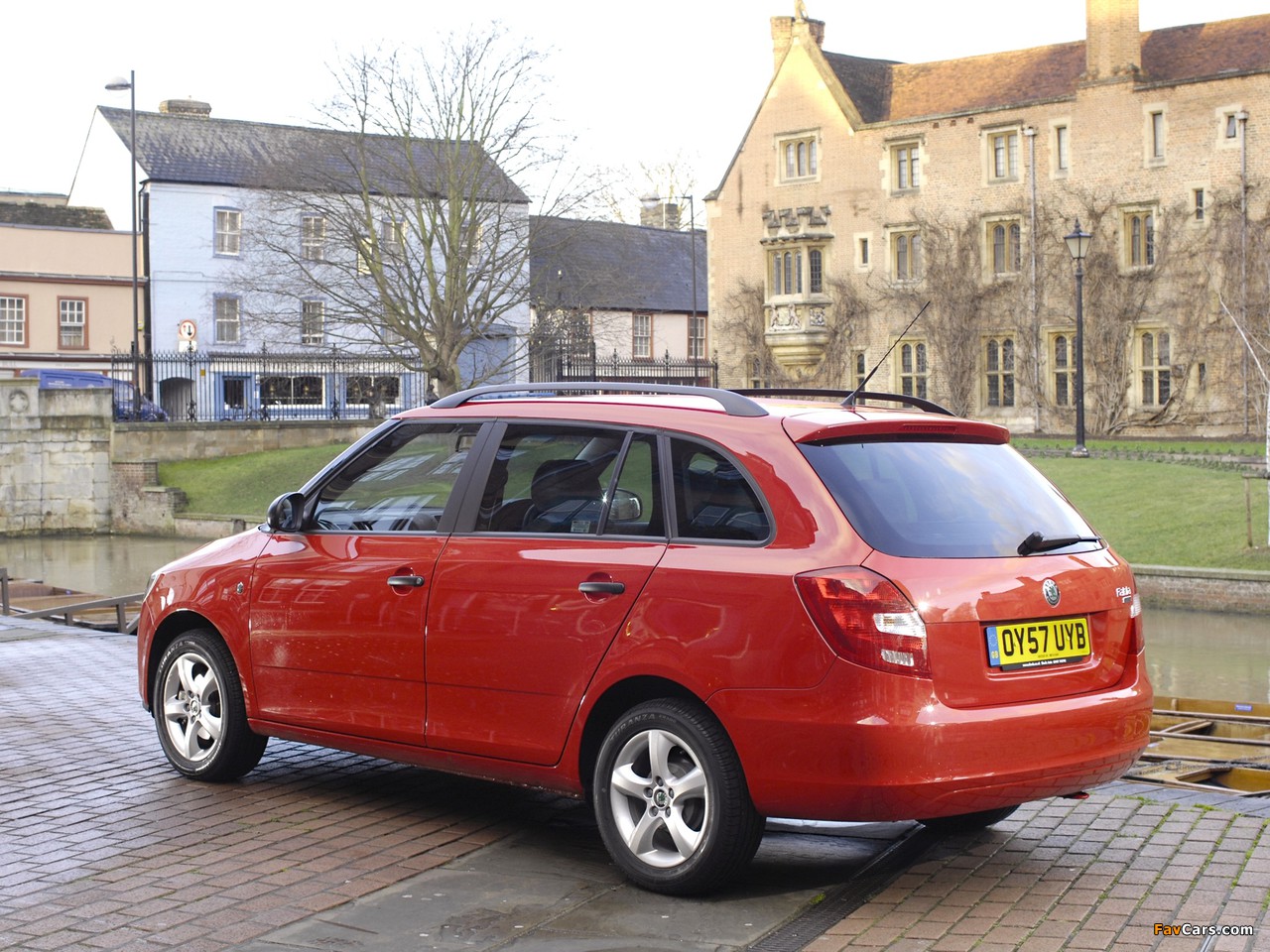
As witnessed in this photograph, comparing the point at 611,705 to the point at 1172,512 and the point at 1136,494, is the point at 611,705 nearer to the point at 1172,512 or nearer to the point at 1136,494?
the point at 1172,512

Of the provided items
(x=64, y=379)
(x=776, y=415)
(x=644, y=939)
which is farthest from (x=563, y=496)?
(x=64, y=379)

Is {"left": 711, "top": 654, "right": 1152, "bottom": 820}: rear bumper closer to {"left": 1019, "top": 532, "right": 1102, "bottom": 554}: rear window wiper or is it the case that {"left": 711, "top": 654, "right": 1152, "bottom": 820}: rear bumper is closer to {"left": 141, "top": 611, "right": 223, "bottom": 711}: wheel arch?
{"left": 1019, "top": 532, "right": 1102, "bottom": 554}: rear window wiper

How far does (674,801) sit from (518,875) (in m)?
0.79

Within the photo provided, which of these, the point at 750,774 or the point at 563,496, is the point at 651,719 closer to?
the point at 750,774

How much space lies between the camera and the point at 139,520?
1527 inches

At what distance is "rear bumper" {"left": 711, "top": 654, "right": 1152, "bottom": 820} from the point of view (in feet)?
16.5

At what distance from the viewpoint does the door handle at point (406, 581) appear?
6.36 metres

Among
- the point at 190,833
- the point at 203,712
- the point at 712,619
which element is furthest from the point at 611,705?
the point at 203,712

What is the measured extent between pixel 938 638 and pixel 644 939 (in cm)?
141

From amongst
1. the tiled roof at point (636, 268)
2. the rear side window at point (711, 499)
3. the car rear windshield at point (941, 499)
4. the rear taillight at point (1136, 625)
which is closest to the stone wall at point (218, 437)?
the tiled roof at point (636, 268)

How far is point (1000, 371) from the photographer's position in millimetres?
51156

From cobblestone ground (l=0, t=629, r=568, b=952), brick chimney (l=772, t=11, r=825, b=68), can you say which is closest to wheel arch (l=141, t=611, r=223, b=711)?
cobblestone ground (l=0, t=629, r=568, b=952)

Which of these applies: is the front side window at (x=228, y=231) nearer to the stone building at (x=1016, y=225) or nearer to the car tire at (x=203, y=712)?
the stone building at (x=1016, y=225)

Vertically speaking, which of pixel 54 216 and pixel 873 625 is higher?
pixel 54 216
